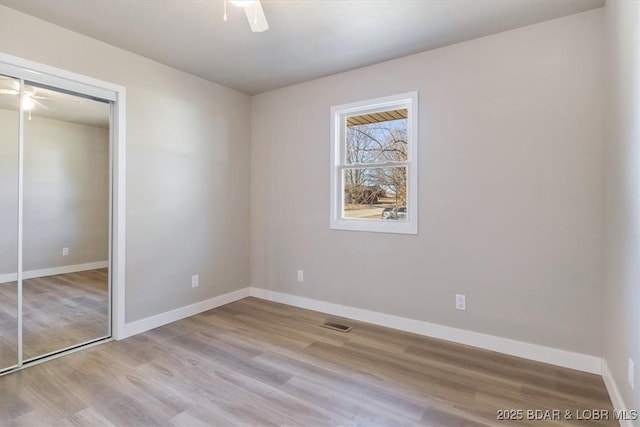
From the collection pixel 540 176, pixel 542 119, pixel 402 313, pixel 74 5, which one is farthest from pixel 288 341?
pixel 74 5

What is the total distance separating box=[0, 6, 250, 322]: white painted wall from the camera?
2.69 metres

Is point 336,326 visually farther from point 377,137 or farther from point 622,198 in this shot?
point 622,198

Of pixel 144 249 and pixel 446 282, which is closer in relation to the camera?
pixel 446 282

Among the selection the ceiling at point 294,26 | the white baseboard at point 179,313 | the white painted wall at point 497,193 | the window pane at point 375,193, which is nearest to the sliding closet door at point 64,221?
the white baseboard at point 179,313

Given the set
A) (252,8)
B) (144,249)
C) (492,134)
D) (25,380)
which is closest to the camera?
(252,8)

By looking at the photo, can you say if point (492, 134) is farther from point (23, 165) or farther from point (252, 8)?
→ point (23, 165)

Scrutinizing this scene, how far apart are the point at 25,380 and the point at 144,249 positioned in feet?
4.13

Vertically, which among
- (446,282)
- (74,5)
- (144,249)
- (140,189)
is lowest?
(446,282)

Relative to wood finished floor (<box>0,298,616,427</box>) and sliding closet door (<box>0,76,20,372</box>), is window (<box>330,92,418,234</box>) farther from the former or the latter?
sliding closet door (<box>0,76,20,372</box>)

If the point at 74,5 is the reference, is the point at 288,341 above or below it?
below

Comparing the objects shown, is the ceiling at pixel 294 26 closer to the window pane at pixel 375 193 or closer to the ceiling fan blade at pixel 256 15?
the ceiling fan blade at pixel 256 15

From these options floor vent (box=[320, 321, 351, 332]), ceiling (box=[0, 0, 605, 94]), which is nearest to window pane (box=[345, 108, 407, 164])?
ceiling (box=[0, 0, 605, 94])

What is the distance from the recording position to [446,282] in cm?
294

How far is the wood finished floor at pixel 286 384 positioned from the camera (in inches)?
74.9
